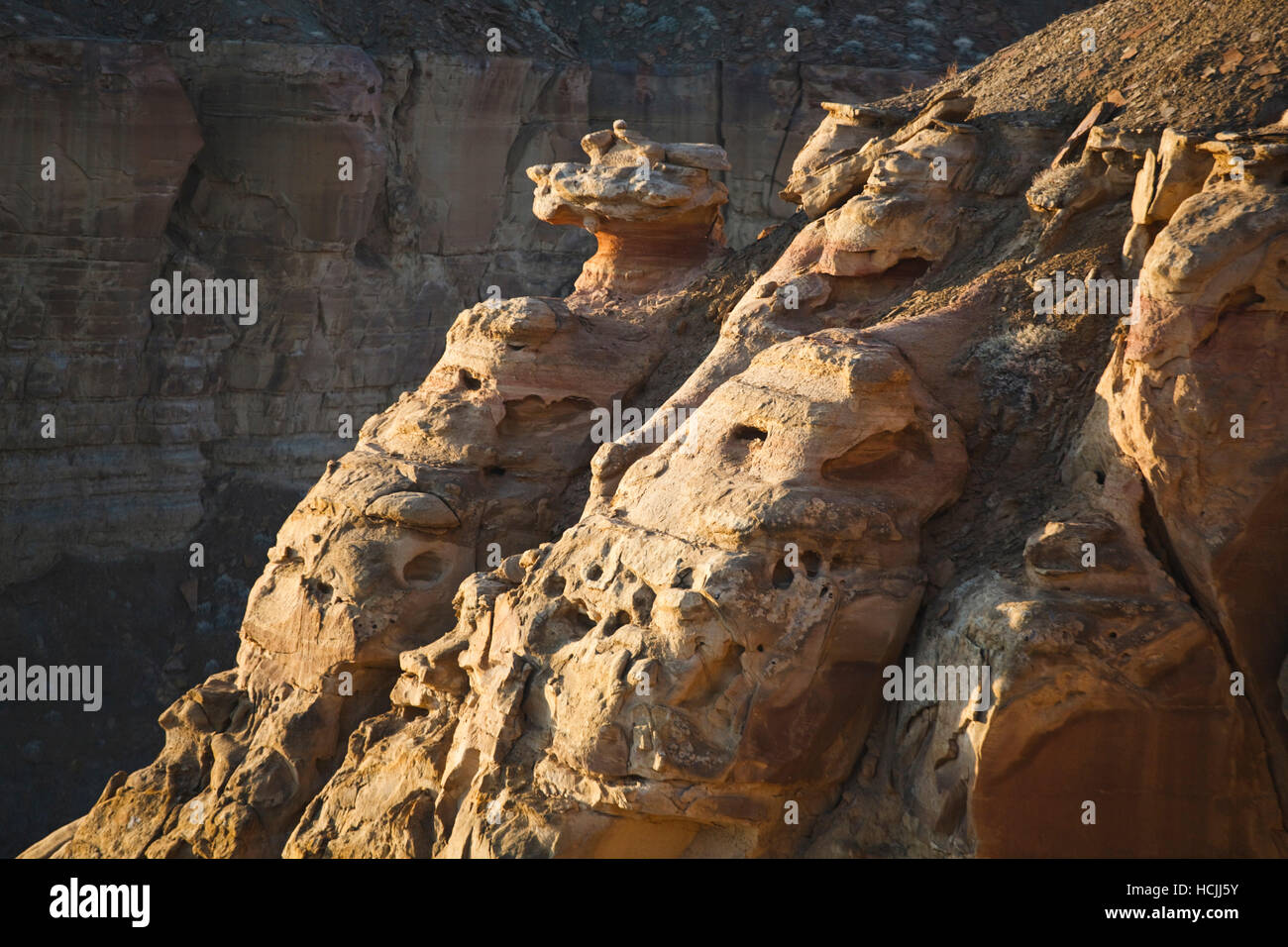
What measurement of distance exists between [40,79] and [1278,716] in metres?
17.3

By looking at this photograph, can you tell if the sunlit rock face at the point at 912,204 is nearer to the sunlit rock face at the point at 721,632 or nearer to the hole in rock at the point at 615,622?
the sunlit rock face at the point at 721,632

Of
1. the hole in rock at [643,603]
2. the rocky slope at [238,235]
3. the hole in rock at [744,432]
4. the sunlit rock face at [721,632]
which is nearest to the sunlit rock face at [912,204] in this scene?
the sunlit rock face at [721,632]

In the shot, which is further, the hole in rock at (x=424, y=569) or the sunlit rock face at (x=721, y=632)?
the hole in rock at (x=424, y=569)

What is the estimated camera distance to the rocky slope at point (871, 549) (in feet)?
23.4

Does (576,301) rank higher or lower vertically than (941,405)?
higher

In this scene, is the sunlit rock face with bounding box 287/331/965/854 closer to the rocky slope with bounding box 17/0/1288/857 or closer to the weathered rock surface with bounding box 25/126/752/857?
the rocky slope with bounding box 17/0/1288/857

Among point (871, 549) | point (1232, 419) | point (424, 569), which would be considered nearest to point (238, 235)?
point (424, 569)

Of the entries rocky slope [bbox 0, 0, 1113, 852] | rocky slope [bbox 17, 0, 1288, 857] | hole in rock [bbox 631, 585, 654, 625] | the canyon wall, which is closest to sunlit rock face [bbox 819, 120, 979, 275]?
rocky slope [bbox 17, 0, 1288, 857]

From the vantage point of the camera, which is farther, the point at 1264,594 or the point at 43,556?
the point at 43,556

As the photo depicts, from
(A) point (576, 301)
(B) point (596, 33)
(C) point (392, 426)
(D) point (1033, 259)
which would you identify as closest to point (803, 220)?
(A) point (576, 301)

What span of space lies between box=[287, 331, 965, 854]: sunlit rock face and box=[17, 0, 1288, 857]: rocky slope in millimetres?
20

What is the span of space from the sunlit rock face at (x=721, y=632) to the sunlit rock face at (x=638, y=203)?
336cm

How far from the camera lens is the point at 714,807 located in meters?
7.50

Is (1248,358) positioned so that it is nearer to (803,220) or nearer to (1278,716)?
(1278,716)
